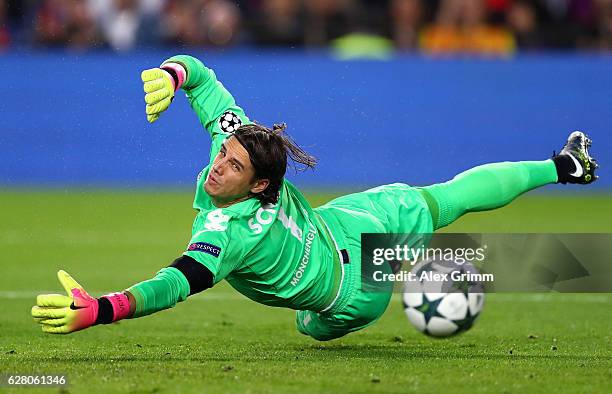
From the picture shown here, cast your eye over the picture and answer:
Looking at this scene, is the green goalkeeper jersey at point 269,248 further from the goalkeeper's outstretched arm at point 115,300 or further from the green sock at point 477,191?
the green sock at point 477,191

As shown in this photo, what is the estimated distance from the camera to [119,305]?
20.6 feet

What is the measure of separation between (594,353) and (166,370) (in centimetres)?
290

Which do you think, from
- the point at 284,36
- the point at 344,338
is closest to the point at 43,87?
the point at 284,36

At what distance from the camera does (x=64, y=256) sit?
41.9 ft

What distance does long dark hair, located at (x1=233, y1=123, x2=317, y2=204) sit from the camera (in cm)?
709

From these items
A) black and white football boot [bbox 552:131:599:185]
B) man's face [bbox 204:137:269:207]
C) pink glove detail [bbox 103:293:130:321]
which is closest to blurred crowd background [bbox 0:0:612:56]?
black and white football boot [bbox 552:131:599:185]

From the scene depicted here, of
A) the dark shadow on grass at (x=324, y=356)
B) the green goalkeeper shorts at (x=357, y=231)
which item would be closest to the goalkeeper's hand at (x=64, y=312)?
the dark shadow on grass at (x=324, y=356)

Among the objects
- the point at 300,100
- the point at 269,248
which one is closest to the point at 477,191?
the point at 269,248

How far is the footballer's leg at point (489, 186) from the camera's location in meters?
7.91

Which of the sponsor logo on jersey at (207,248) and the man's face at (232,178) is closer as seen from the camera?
the sponsor logo on jersey at (207,248)

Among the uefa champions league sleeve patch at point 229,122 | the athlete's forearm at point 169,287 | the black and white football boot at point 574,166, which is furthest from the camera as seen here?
the black and white football boot at point 574,166

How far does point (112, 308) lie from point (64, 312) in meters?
0.31

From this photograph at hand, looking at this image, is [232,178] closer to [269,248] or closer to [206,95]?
[269,248]

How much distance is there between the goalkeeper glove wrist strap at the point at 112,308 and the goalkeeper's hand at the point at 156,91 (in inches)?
56.7
